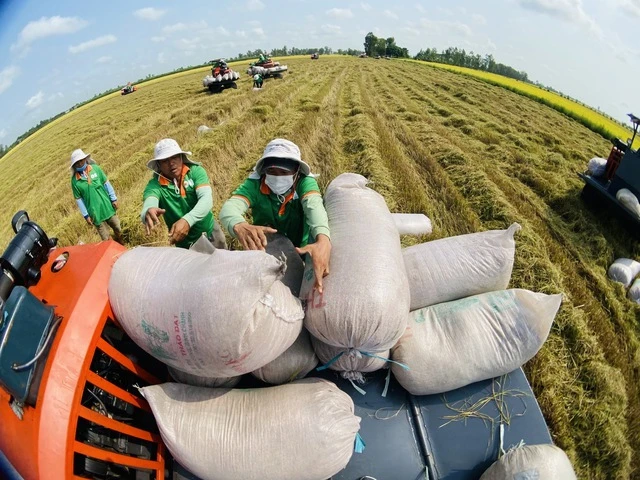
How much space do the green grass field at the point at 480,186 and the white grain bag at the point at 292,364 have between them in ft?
5.88

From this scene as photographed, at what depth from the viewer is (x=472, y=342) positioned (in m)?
1.74

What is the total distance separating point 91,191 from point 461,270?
413 cm

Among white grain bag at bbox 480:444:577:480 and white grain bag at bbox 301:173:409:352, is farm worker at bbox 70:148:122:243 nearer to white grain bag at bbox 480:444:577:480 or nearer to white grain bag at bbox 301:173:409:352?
white grain bag at bbox 301:173:409:352

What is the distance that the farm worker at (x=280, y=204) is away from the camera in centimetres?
167

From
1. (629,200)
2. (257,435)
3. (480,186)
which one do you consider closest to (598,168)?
(629,200)

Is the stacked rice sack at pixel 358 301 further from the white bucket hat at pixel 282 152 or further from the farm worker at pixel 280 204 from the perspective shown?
the white bucket hat at pixel 282 152

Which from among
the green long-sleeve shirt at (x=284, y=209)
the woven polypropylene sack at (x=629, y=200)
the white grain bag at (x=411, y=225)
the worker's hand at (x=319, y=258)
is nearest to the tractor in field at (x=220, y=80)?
the white grain bag at (x=411, y=225)

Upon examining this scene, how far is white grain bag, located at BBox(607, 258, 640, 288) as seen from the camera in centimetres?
372

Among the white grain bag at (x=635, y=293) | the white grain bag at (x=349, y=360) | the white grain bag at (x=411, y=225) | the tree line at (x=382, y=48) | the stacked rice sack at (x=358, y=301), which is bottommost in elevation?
the white grain bag at (x=635, y=293)

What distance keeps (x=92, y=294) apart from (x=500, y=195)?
5119 mm

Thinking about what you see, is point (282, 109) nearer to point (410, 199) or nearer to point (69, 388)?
point (410, 199)

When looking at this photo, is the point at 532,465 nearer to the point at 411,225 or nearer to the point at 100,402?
the point at 100,402

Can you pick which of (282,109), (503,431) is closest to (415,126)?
(282,109)

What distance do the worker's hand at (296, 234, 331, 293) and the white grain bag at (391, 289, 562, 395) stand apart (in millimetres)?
556
